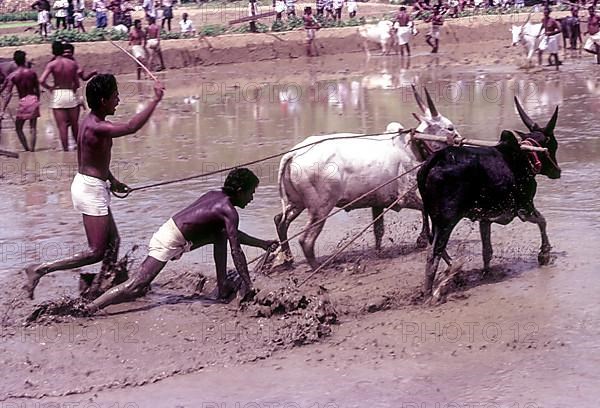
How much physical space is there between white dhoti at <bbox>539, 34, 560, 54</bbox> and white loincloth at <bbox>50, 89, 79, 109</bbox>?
1327cm

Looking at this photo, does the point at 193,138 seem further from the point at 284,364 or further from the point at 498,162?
the point at 284,364

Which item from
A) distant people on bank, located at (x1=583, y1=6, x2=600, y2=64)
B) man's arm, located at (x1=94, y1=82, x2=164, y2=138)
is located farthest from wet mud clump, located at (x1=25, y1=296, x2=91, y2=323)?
distant people on bank, located at (x1=583, y1=6, x2=600, y2=64)

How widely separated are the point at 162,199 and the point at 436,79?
1231 centimetres

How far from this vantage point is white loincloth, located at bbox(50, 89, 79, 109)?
1488 cm

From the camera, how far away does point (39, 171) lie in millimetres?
14078

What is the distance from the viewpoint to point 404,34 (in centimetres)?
2883

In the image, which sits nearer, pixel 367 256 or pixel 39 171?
pixel 367 256

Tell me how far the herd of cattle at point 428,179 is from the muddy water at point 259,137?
86 centimetres

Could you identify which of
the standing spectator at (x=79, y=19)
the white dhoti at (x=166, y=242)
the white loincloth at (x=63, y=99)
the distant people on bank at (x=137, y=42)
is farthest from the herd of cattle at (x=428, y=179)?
the standing spectator at (x=79, y=19)

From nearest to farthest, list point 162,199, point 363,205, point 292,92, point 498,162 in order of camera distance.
Result: point 498,162 < point 363,205 < point 162,199 < point 292,92

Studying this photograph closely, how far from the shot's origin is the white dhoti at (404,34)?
28.8 metres

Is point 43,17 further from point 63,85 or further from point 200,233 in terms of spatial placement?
point 200,233

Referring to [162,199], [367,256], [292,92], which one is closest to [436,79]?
[292,92]

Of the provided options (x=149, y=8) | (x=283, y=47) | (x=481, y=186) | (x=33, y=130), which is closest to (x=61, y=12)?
(x=149, y=8)
